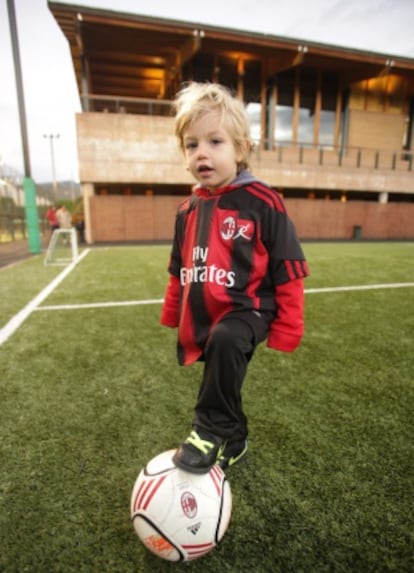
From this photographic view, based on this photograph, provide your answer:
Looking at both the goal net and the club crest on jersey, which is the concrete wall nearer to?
the goal net

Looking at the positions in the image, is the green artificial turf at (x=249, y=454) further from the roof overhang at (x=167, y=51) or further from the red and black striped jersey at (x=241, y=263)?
the roof overhang at (x=167, y=51)

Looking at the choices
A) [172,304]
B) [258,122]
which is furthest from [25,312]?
[258,122]

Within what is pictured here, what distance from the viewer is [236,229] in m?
1.76

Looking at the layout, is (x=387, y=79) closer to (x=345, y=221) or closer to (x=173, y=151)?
(x=345, y=221)

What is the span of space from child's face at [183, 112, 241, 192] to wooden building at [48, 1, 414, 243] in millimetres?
16709

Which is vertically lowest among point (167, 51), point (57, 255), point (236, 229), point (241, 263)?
point (57, 255)

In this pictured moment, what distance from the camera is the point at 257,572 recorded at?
4.16 ft

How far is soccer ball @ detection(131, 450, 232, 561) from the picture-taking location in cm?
131

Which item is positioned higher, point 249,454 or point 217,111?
point 217,111

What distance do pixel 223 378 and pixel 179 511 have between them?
A: 0.52 meters

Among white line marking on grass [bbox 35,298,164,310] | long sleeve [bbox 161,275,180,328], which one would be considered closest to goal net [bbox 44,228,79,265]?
white line marking on grass [bbox 35,298,164,310]

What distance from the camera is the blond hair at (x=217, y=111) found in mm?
1759

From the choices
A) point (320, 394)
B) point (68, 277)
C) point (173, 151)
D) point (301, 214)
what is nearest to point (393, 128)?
point (301, 214)

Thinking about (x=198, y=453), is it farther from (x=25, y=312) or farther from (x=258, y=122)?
(x=258, y=122)
